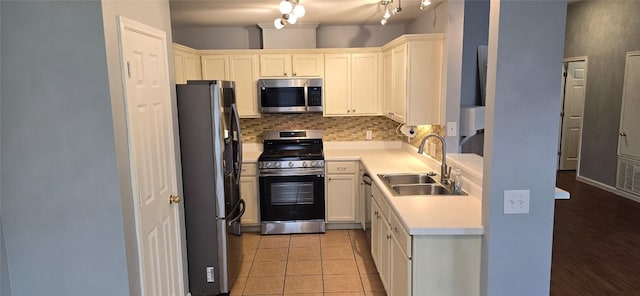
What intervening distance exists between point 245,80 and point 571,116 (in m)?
5.96

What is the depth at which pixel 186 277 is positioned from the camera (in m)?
3.06

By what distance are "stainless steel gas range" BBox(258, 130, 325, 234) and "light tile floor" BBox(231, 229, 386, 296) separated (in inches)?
5.3

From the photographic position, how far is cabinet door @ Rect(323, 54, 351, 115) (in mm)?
4691

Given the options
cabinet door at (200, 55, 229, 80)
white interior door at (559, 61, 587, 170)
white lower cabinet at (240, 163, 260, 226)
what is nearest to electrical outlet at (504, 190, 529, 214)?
white lower cabinet at (240, 163, 260, 226)

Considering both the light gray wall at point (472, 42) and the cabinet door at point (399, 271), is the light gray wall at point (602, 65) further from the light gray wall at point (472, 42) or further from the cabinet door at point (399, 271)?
the cabinet door at point (399, 271)

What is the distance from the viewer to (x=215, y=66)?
4.66 metres

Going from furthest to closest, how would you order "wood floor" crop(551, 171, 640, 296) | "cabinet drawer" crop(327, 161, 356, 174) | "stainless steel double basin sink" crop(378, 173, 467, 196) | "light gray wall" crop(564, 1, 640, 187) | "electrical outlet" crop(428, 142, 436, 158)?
"light gray wall" crop(564, 1, 640, 187) → "cabinet drawer" crop(327, 161, 356, 174) → "electrical outlet" crop(428, 142, 436, 158) → "wood floor" crop(551, 171, 640, 296) → "stainless steel double basin sink" crop(378, 173, 467, 196)

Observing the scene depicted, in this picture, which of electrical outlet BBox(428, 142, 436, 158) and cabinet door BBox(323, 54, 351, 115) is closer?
electrical outlet BBox(428, 142, 436, 158)

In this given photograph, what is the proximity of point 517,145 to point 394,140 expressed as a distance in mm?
3136

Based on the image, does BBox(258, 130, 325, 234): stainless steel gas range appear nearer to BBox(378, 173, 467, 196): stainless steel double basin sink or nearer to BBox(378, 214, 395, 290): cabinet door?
BBox(378, 173, 467, 196): stainless steel double basin sink

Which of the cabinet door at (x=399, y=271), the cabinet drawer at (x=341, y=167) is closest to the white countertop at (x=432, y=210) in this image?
the cabinet door at (x=399, y=271)

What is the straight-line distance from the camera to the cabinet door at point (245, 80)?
465 centimetres

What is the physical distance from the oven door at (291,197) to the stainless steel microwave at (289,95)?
0.80 meters

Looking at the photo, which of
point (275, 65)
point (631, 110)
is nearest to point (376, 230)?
point (275, 65)
